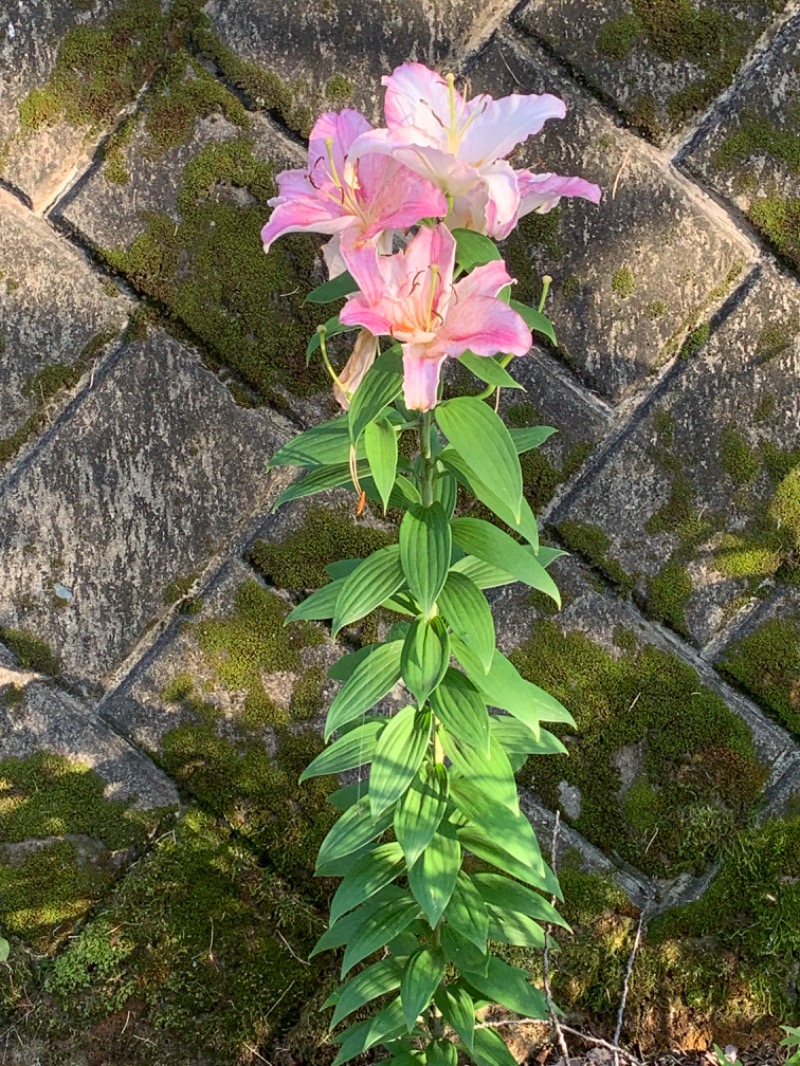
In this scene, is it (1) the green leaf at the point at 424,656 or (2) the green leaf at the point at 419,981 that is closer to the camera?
(1) the green leaf at the point at 424,656

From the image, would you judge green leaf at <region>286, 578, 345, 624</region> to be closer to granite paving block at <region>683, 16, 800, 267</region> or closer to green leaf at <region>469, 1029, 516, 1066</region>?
green leaf at <region>469, 1029, 516, 1066</region>

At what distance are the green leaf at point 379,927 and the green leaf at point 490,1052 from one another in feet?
0.80

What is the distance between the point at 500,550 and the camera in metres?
1.06

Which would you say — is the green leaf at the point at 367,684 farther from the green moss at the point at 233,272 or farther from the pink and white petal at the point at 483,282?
the green moss at the point at 233,272

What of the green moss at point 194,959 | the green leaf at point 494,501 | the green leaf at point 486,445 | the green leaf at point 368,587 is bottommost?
the green moss at point 194,959

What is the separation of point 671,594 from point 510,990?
2.78ft

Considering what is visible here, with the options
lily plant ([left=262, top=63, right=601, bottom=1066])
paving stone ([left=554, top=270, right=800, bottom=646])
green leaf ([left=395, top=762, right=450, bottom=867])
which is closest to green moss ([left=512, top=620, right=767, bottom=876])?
paving stone ([left=554, top=270, right=800, bottom=646])

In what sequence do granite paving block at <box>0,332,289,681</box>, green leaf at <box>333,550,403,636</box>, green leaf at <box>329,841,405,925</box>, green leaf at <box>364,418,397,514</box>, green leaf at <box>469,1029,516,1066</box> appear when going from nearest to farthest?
1. green leaf at <box>364,418,397,514</box>
2. green leaf at <box>333,550,403,636</box>
3. green leaf at <box>329,841,405,925</box>
4. green leaf at <box>469,1029,516,1066</box>
5. granite paving block at <box>0,332,289,681</box>

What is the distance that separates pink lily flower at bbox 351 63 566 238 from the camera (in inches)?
33.4

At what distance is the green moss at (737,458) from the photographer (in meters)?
1.76

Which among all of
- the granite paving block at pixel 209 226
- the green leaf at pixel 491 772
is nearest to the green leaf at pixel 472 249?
the green leaf at pixel 491 772

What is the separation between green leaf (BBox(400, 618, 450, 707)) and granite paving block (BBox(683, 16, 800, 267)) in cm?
116

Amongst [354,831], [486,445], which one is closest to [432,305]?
[486,445]

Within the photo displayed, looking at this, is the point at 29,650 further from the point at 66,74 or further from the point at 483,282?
the point at 483,282
